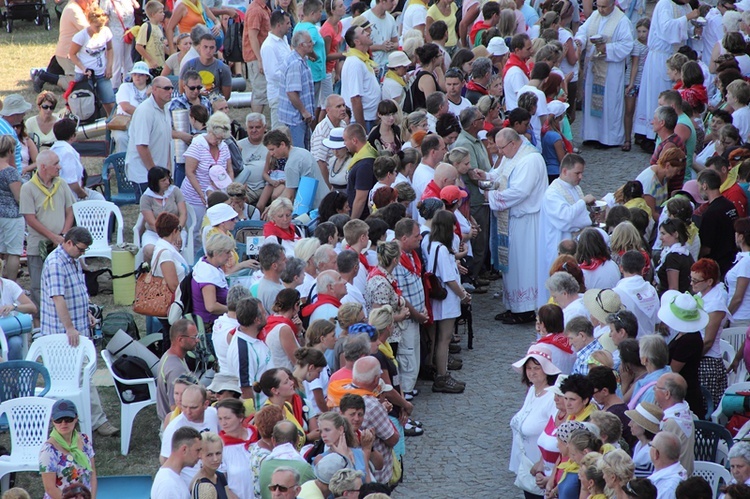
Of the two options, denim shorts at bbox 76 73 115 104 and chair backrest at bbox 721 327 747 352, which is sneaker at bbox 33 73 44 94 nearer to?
denim shorts at bbox 76 73 115 104

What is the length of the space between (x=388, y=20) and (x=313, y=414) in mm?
7308

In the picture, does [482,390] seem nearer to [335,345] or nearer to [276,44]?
[335,345]

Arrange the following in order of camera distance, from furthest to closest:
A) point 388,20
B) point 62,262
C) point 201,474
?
point 388,20 → point 62,262 → point 201,474

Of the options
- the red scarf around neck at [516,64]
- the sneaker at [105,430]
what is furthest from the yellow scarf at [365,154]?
the sneaker at [105,430]

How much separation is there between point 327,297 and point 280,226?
1.60m

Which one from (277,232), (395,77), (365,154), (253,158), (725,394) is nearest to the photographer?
(725,394)

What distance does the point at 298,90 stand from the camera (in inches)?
457

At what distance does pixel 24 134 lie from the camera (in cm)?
1130

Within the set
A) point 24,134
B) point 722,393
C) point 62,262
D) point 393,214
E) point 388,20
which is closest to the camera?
point 722,393

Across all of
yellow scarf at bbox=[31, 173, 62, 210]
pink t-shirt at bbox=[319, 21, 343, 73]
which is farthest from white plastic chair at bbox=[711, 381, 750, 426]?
pink t-shirt at bbox=[319, 21, 343, 73]

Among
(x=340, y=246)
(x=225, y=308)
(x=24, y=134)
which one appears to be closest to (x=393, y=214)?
(x=340, y=246)

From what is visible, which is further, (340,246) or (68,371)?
(340,246)

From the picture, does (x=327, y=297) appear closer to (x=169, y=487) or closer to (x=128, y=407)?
(x=128, y=407)

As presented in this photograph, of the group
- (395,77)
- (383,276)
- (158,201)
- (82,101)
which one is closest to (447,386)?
(383,276)
